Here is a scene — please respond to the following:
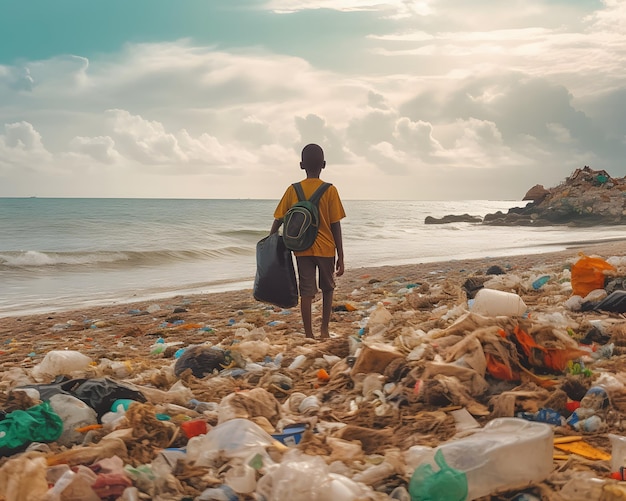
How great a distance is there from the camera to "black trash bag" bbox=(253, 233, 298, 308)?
5250mm

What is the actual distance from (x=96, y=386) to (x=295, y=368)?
1.38 m

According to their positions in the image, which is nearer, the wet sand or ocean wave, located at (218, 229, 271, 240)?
the wet sand

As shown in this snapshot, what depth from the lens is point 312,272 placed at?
5340mm

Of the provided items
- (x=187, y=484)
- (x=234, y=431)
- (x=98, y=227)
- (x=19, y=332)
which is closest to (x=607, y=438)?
(x=234, y=431)

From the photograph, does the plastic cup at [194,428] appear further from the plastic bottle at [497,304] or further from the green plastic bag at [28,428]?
the plastic bottle at [497,304]

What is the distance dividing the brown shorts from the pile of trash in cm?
53

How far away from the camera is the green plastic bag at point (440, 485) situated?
210 centimetres

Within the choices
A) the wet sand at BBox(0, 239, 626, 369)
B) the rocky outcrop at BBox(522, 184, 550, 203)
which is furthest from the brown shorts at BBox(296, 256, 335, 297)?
the rocky outcrop at BBox(522, 184, 550, 203)

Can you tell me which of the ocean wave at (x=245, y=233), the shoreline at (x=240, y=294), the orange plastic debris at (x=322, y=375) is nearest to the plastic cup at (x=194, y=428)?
the orange plastic debris at (x=322, y=375)

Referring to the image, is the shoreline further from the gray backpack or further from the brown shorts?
the gray backpack

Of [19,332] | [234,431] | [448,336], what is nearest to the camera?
[234,431]

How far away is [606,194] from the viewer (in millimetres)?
35125

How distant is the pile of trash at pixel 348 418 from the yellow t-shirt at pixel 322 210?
844 millimetres

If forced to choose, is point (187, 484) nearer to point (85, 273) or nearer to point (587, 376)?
point (587, 376)
